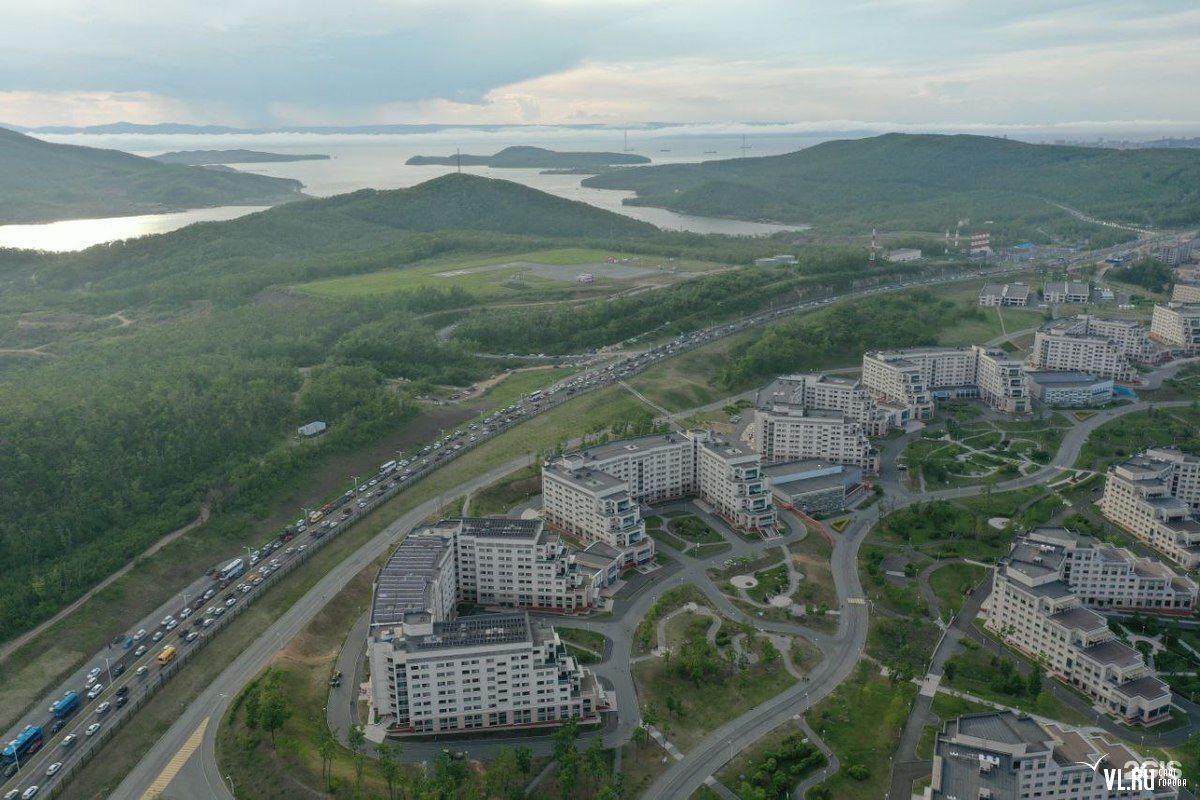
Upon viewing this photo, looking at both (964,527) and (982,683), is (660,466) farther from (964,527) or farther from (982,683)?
(982,683)

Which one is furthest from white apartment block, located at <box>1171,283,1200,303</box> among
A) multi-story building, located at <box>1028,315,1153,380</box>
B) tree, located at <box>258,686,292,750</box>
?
tree, located at <box>258,686,292,750</box>

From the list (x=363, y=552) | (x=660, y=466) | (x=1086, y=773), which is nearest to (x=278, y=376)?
(x=363, y=552)

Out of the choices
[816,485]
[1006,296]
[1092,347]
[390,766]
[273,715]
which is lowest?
[390,766]

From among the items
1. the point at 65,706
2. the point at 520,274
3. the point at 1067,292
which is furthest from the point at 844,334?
the point at 65,706

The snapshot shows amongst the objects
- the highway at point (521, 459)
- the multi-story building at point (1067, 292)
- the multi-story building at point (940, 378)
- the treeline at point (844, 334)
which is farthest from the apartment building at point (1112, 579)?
the multi-story building at point (1067, 292)

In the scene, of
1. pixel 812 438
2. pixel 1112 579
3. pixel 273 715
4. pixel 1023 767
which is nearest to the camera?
pixel 1023 767

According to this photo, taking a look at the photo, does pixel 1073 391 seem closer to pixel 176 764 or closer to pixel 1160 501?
pixel 1160 501

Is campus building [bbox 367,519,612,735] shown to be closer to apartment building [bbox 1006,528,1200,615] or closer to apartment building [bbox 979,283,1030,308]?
apartment building [bbox 1006,528,1200,615]
